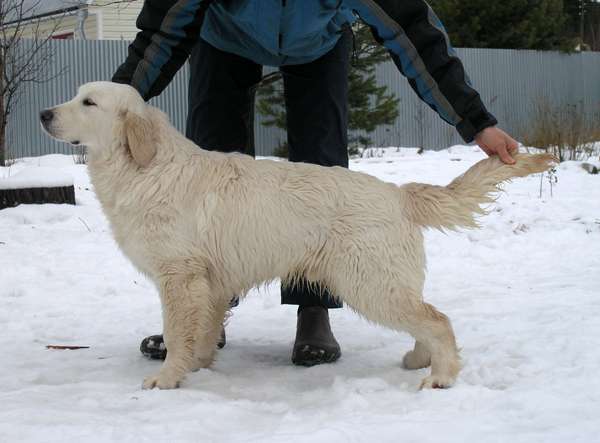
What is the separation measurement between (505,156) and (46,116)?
6.96 feet

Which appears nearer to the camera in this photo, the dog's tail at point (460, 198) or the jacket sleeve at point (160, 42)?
the dog's tail at point (460, 198)

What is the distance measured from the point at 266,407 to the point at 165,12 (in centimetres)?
198

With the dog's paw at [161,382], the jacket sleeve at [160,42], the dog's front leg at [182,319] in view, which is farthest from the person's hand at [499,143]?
the dog's paw at [161,382]

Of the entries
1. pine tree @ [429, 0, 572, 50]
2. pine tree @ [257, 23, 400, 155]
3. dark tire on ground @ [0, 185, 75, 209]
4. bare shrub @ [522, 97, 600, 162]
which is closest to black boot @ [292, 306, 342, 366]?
dark tire on ground @ [0, 185, 75, 209]

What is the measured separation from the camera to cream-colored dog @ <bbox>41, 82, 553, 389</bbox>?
10.4 ft

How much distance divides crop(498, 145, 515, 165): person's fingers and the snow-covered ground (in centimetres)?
92

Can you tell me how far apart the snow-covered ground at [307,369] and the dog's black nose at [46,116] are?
1191 millimetres

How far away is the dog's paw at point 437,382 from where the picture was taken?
9.97 ft

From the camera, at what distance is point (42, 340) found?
13.3ft

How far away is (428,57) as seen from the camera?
3.41 metres

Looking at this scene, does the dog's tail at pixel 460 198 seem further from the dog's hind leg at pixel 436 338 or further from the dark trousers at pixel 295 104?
the dark trousers at pixel 295 104

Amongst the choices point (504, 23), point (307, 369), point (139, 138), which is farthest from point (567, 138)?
point (504, 23)

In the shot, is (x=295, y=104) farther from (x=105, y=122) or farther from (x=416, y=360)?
(x=416, y=360)

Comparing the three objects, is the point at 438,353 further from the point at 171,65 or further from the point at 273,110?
the point at 273,110
